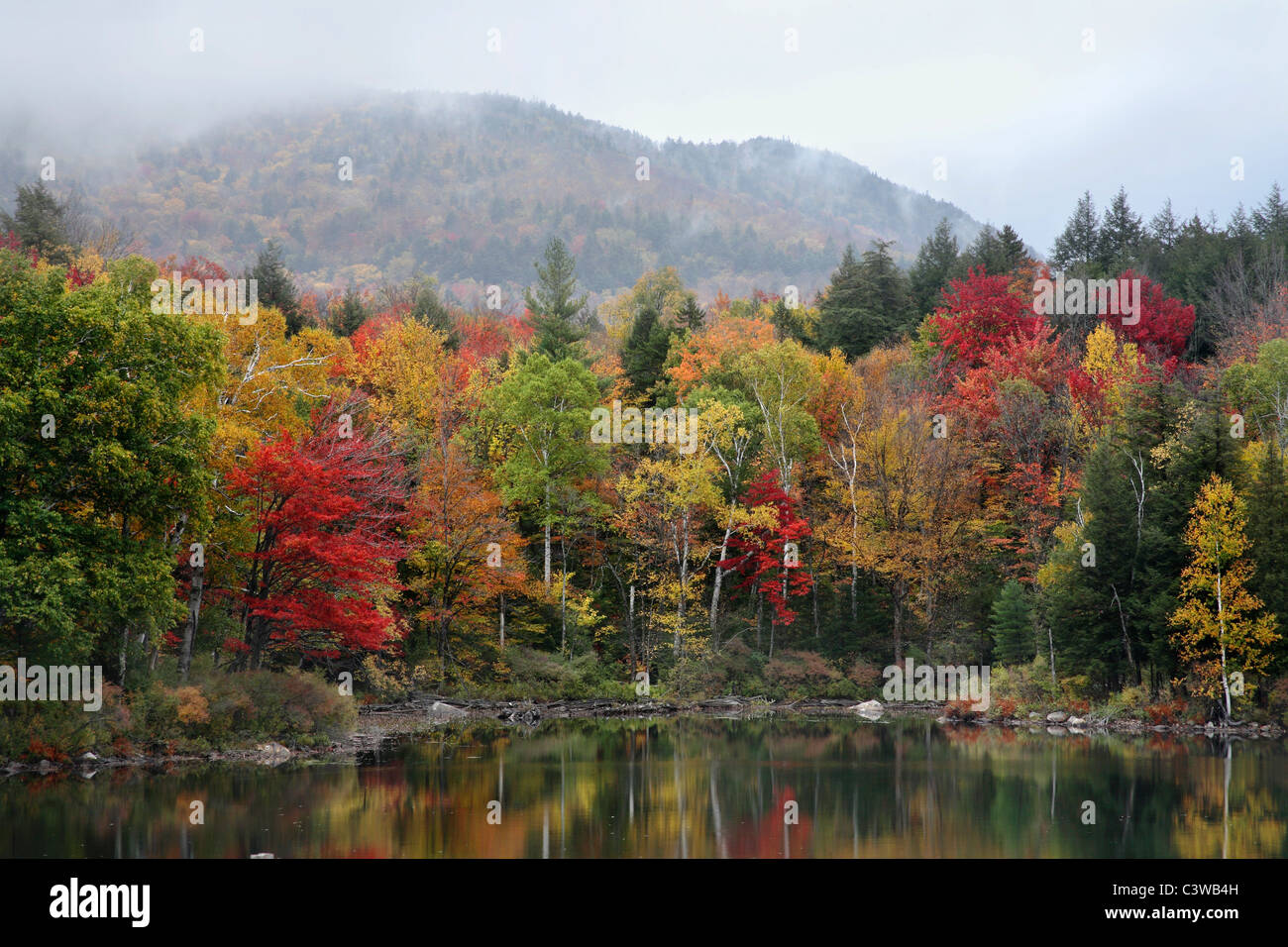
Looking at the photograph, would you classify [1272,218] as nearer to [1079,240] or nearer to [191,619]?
[1079,240]

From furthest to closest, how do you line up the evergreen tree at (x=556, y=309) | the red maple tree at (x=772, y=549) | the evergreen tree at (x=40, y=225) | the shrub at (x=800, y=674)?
the evergreen tree at (x=556, y=309)
the evergreen tree at (x=40, y=225)
the shrub at (x=800, y=674)
the red maple tree at (x=772, y=549)

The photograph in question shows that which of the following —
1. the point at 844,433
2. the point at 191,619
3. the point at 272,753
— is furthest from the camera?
the point at 844,433

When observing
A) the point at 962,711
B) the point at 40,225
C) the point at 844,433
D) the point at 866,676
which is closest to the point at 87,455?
the point at 962,711

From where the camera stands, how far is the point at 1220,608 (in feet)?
107

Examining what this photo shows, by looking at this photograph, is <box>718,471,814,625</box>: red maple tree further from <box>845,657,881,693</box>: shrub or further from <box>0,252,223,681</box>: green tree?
<box>0,252,223,681</box>: green tree

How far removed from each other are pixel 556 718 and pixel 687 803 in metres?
19.8

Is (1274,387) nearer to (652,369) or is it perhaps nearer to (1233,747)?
(1233,747)

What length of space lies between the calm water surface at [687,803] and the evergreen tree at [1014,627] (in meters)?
9.77

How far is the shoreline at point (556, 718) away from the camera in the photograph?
81.1 ft

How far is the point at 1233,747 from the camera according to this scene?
28828 mm

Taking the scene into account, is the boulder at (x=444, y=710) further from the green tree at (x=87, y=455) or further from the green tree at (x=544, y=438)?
the green tree at (x=87, y=455)

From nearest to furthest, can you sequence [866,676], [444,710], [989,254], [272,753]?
[272,753] → [444,710] → [866,676] → [989,254]

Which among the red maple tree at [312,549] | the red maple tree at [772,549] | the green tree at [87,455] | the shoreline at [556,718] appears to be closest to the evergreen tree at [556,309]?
the red maple tree at [772,549]
